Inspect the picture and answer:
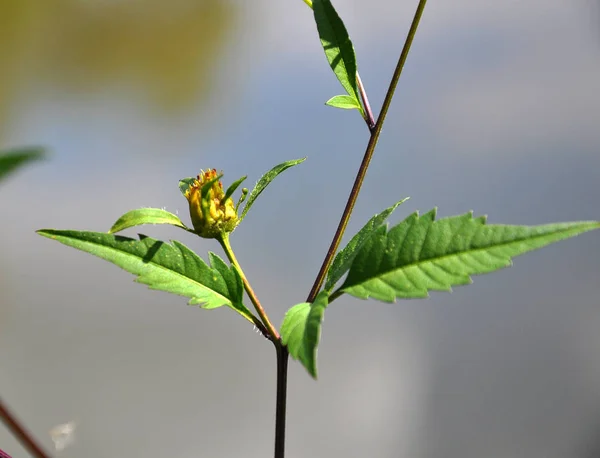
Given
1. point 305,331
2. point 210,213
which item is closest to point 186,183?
point 210,213

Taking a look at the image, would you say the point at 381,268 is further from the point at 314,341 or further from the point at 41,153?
the point at 41,153

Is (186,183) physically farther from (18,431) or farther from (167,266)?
(18,431)

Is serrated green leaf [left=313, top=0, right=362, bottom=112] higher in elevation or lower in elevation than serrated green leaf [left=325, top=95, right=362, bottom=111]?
higher

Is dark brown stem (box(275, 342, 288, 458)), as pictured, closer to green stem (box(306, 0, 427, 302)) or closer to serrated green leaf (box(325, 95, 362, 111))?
green stem (box(306, 0, 427, 302))

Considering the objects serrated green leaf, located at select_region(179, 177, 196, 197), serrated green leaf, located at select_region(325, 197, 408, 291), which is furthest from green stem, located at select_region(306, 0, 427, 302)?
serrated green leaf, located at select_region(179, 177, 196, 197)

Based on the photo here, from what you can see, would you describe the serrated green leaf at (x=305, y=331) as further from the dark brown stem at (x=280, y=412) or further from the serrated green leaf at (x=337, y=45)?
the serrated green leaf at (x=337, y=45)

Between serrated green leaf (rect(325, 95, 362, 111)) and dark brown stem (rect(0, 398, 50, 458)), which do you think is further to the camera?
serrated green leaf (rect(325, 95, 362, 111))
